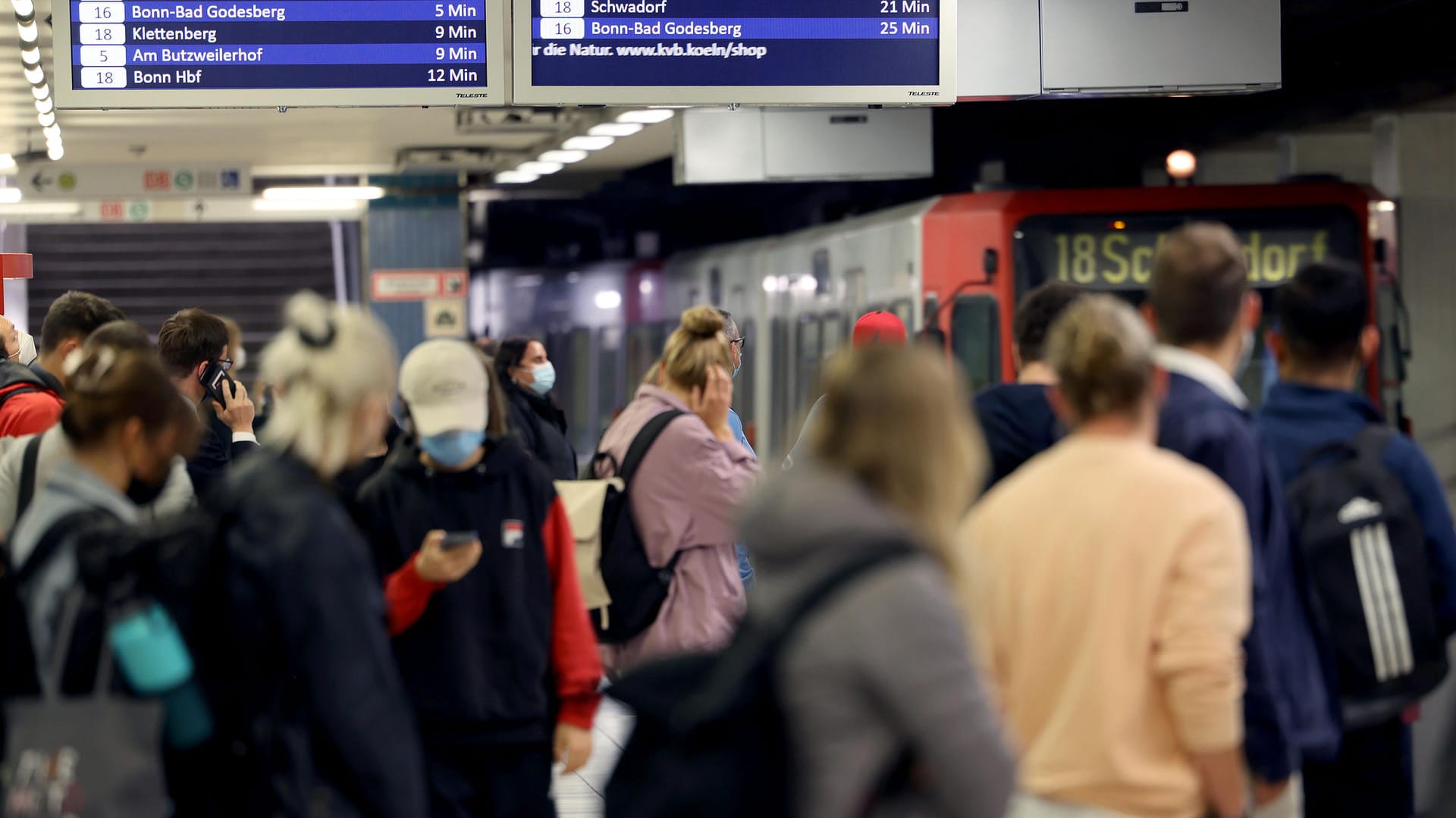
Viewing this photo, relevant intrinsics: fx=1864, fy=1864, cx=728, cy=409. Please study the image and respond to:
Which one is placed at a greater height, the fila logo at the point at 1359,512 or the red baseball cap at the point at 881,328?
the red baseball cap at the point at 881,328

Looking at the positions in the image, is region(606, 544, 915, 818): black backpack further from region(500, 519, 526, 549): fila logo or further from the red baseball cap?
the red baseball cap

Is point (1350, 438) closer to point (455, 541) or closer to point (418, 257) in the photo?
point (455, 541)

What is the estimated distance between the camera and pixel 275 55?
6.38 meters

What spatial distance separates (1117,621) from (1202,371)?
2.33ft

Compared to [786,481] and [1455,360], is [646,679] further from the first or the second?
[1455,360]

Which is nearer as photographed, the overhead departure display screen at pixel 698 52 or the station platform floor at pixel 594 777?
the overhead departure display screen at pixel 698 52

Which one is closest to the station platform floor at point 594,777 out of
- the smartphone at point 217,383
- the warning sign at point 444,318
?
the smartphone at point 217,383

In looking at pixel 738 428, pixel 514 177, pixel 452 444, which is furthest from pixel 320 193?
pixel 452 444

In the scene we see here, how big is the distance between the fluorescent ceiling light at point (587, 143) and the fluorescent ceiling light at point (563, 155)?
0.24 meters

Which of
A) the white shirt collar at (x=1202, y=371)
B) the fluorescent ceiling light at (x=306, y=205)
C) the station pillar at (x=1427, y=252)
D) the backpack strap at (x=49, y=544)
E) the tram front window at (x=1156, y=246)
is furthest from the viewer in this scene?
the fluorescent ceiling light at (x=306, y=205)

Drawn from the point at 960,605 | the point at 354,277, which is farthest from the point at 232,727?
the point at 354,277

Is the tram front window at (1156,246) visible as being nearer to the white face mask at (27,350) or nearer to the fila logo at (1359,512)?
the white face mask at (27,350)

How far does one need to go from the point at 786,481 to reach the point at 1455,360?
31.2ft

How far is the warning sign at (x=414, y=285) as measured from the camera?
658 inches
